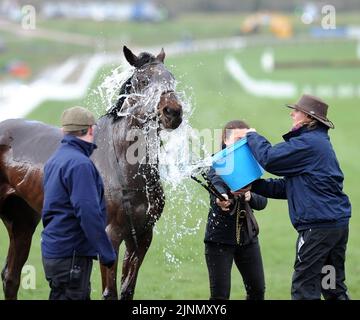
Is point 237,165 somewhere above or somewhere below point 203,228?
above

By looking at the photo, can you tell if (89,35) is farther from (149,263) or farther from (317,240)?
(317,240)

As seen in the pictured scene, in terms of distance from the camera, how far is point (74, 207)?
254 inches

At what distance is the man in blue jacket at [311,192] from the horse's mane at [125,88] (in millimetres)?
1330

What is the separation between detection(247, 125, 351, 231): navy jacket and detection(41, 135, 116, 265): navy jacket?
5.22 ft

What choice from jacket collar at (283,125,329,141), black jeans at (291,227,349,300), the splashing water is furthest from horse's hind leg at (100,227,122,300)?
jacket collar at (283,125,329,141)

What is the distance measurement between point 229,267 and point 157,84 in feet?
5.69

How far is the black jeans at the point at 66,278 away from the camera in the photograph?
6.61 meters

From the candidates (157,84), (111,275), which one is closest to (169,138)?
(157,84)

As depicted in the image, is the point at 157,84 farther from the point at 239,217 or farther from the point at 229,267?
the point at 229,267

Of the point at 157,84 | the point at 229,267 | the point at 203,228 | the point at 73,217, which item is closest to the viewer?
the point at 73,217

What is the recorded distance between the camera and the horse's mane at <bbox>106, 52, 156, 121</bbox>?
822 cm

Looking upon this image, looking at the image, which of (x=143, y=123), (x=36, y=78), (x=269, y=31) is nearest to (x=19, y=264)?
(x=143, y=123)

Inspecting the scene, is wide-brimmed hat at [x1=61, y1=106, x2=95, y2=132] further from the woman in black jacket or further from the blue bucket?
the woman in black jacket
